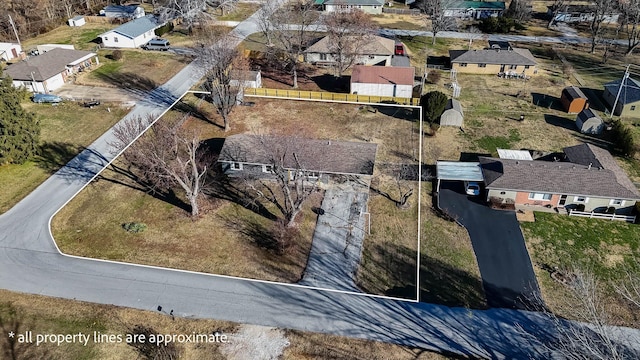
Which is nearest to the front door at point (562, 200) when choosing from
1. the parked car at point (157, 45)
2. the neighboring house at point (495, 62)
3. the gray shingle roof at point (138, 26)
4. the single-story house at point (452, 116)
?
the single-story house at point (452, 116)

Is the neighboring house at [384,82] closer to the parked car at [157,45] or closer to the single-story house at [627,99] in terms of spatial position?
the single-story house at [627,99]

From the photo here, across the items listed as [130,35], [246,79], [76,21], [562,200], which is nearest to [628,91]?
[562,200]

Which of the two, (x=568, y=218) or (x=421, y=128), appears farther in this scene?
(x=421, y=128)

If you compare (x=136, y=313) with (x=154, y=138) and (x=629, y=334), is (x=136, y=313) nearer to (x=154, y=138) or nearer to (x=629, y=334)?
(x=154, y=138)

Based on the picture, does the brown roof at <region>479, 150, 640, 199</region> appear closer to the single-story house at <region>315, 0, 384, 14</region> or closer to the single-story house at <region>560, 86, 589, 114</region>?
the single-story house at <region>560, 86, 589, 114</region>

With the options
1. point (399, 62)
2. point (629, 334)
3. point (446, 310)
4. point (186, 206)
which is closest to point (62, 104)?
point (186, 206)

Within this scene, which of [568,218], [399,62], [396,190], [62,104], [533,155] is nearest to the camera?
[568,218]

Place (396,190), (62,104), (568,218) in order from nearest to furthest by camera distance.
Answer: (568,218) < (396,190) < (62,104)
